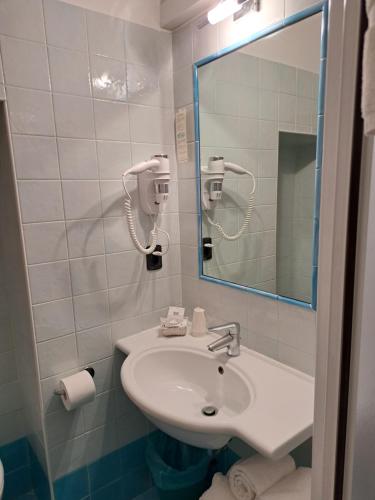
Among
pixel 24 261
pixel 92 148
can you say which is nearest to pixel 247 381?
pixel 24 261

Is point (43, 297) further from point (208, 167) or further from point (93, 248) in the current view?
point (208, 167)

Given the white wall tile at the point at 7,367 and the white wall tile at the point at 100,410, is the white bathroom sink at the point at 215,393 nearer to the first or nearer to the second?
the white wall tile at the point at 100,410

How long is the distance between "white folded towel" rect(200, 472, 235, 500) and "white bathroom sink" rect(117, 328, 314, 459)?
184mm

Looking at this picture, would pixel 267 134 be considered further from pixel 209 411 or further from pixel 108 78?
pixel 209 411

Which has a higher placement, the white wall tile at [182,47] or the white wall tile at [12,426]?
the white wall tile at [182,47]

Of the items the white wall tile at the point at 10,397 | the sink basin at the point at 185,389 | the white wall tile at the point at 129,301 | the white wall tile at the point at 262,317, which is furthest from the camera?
the white wall tile at the point at 10,397

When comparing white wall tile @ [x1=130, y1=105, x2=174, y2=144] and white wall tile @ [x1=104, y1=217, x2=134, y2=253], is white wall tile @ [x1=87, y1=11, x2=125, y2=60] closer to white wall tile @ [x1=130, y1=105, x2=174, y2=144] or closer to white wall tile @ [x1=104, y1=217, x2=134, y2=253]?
white wall tile @ [x1=130, y1=105, x2=174, y2=144]

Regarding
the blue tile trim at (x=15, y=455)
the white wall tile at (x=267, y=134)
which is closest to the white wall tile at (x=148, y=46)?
the white wall tile at (x=267, y=134)

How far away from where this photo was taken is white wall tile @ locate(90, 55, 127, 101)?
4.04 feet

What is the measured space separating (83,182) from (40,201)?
7.0 inches

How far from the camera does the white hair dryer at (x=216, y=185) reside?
1.32 metres

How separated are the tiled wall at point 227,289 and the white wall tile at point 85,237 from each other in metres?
0.41

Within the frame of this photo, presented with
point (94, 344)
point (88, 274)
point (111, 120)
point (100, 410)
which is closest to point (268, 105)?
point (111, 120)

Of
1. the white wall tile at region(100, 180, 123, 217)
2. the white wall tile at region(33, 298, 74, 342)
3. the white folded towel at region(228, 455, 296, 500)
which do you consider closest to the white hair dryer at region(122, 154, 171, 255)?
the white wall tile at region(100, 180, 123, 217)
